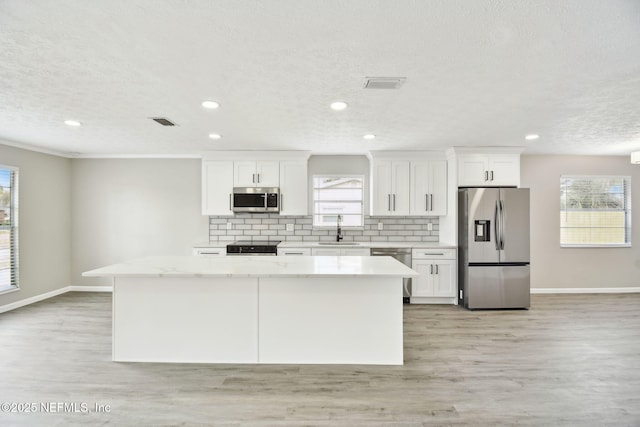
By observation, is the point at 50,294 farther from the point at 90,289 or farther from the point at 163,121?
the point at 163,121

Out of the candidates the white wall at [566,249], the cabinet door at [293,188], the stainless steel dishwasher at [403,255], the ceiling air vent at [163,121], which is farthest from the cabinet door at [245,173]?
the white wall at [566,249]

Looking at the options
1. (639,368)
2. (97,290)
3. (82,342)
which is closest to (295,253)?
(82,342)

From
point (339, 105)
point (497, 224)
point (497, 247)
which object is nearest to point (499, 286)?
point (497, 247)

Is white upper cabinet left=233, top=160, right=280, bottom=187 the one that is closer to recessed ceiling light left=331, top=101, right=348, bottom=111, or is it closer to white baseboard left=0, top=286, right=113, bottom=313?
recessed ceiling light left=331, top=101, right=348, bottom=111

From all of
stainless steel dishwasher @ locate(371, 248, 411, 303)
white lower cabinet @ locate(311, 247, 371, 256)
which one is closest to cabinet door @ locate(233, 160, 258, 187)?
white lower cabinet @ locate(311, 247, 371, 256)

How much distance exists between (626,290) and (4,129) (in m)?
9.13

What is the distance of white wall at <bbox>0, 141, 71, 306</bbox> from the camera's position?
4.79 metres

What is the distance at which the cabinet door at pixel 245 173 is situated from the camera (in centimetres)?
529

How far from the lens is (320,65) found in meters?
2.17

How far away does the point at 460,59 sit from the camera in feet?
6.86

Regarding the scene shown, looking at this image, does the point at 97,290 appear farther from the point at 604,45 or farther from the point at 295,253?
the point at 604,45

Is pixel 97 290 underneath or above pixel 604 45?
underneath

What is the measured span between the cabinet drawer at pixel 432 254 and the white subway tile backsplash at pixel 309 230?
1.96 ft

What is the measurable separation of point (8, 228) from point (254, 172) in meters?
3.47
